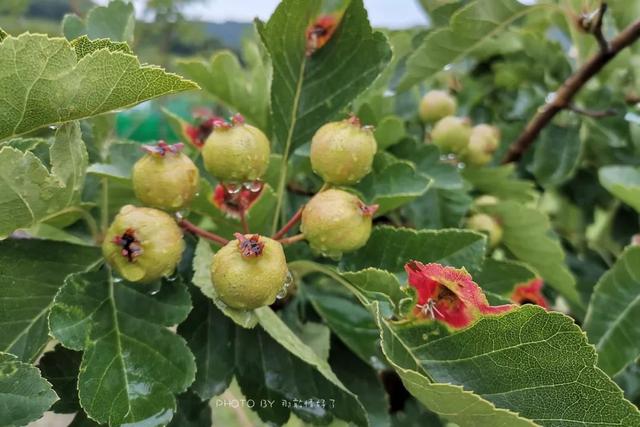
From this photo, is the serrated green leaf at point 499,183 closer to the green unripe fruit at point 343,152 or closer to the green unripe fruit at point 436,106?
the green unripe fruit at point 436,106

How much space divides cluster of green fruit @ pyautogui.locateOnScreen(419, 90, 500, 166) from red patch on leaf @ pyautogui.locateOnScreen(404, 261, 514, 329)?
51 centimetres

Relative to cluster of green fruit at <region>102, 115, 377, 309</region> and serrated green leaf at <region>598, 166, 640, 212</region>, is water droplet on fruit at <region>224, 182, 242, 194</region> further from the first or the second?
serrated green leaf at <region>598, 166, 640, 212</region>

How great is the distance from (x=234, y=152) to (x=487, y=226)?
54cm

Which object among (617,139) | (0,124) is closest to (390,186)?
(0,124)

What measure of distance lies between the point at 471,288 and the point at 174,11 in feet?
27.6

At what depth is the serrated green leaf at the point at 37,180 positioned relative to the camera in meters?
0.62

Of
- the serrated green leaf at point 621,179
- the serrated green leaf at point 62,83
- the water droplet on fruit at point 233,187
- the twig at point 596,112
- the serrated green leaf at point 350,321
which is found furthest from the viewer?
the twig at point 596,112

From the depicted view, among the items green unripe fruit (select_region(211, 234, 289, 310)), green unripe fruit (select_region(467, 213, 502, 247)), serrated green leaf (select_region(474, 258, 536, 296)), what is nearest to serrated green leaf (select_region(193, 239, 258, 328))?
green unripe fruit (select_region(211, 234, 289, 310))

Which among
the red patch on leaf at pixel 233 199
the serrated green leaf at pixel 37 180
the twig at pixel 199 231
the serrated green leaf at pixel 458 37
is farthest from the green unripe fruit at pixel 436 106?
the serrated green leaf at pixel 37 180

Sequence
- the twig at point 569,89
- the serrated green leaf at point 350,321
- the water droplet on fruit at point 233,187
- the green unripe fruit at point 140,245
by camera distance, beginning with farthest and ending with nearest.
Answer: the twig at point 569,89 < the serrated green leaf at point 350,321 < the water droplet on fruit at point 233,187 < the green unripe fruit at point 140,245

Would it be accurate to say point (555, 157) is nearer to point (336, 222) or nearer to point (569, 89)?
point (569, 89)

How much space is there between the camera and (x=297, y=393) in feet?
2.79

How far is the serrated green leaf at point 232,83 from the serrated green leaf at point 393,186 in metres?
0.29

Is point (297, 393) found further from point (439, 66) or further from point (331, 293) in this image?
point (439, 66)
